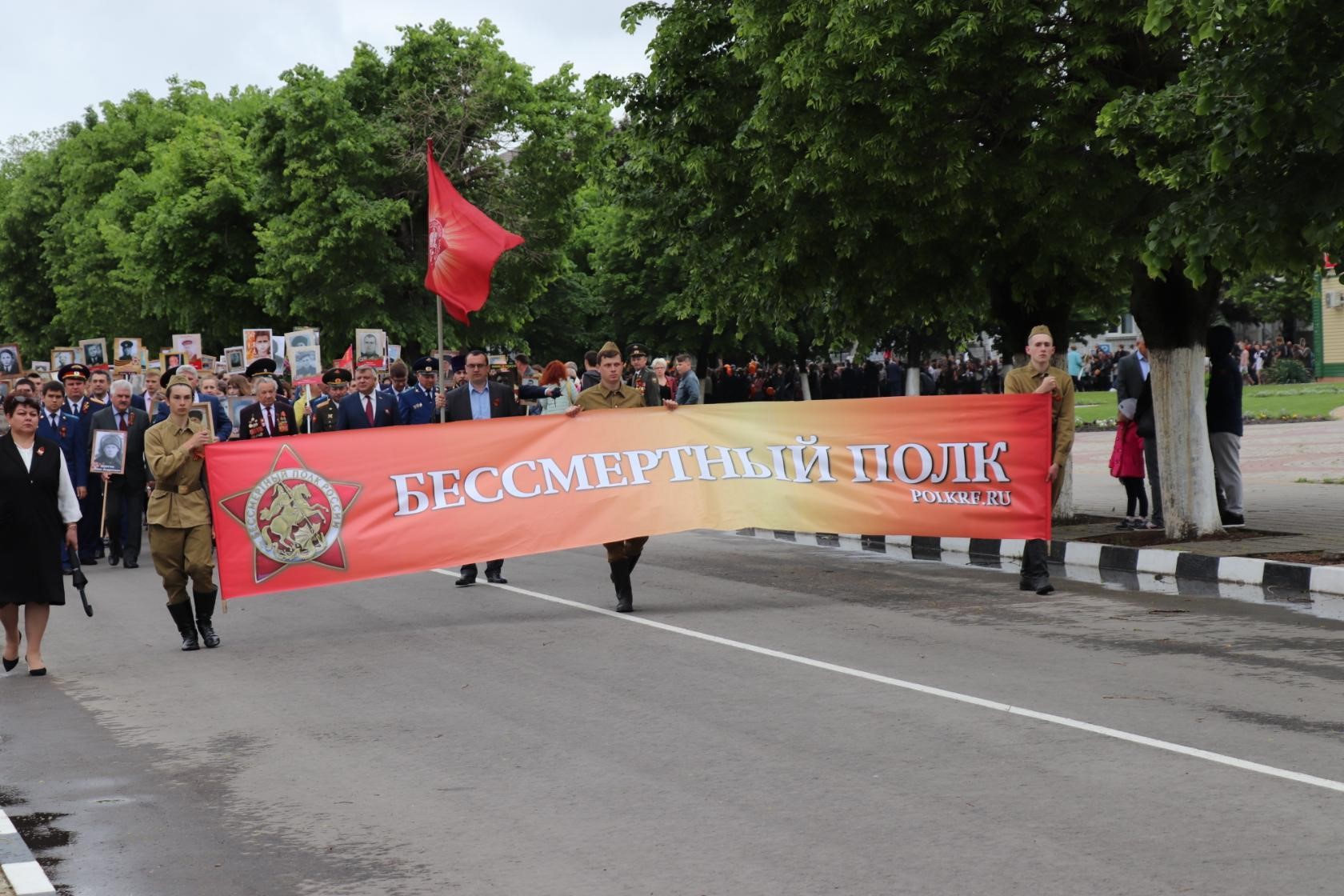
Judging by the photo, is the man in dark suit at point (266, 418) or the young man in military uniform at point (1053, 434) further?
the man in dark suit at point (266, 418)

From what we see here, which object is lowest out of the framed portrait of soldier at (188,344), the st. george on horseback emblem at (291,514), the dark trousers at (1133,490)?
the dark trousers at (1133,490)

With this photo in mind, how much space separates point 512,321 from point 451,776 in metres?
45.1

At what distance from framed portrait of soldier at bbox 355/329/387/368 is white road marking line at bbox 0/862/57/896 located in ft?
91.2

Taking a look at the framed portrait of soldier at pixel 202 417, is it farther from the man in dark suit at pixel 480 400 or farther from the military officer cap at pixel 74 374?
the military officer cap at pixel 74 374

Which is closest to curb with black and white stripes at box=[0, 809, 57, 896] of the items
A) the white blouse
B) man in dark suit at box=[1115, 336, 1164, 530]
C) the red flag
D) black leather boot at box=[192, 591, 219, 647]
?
the white blouse

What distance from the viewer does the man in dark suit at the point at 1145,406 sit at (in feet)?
57.4

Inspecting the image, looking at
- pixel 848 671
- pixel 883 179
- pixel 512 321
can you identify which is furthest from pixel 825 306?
pixel 512 321

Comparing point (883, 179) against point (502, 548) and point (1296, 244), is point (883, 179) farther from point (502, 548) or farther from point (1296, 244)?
point (502, 548)

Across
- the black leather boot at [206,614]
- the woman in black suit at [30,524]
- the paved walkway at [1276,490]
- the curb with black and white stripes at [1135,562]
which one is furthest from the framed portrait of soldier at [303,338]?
the woman in black suit at [30,524]

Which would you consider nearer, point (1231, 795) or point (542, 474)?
point (1231, 795)

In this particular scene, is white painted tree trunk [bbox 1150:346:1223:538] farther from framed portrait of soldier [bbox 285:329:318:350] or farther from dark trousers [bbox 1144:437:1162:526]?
framed portrait of soldier [bbox 285:329:318:350]

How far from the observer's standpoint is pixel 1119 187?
51.9ft

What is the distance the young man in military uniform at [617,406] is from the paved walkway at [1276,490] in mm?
5361

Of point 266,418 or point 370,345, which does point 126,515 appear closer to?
point 266,418
